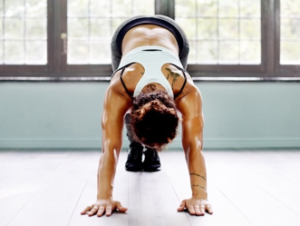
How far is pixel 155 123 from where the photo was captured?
1.65 m

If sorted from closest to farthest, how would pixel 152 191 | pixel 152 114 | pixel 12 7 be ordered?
pixel 152 114 < pixel 152 191 < pixel 12 7

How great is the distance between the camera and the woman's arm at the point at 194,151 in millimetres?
1795

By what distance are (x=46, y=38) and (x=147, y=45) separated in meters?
2.18

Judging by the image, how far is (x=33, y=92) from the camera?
4004mm

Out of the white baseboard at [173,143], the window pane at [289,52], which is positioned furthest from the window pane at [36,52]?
the window pane at [289,52]

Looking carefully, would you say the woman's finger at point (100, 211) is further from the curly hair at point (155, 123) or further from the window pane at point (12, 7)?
the window pane at point (12, 7)

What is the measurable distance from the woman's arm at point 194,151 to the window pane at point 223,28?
244 centimetres

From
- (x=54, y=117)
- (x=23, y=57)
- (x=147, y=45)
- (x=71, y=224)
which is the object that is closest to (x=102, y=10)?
(x=23, y=57)

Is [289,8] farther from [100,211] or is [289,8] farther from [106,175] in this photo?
[100,211]

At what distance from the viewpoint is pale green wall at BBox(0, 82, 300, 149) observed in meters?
3.98

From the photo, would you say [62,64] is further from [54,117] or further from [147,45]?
[147,45]

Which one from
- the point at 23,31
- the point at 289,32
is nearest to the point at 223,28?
the point at 289,32

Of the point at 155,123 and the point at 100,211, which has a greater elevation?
the point at 155,123

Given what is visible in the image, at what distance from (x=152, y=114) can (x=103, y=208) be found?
46 cm
